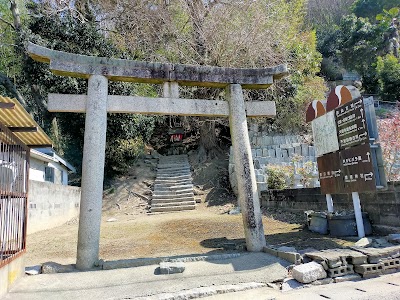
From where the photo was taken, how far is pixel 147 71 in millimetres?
6164

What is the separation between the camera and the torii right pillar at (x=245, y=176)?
5.96 m

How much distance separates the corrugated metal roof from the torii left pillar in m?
0.90

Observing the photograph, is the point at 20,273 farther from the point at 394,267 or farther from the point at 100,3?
the point at 100,3

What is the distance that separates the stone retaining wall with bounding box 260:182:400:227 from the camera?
627cm

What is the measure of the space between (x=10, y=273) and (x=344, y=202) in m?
7.49

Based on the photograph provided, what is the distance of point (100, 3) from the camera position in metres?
16.9

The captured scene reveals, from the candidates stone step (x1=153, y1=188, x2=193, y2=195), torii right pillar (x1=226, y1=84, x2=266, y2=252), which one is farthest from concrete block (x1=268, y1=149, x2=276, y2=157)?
torii right pillar (x1=226, y1=84, x2=266, y2=252)

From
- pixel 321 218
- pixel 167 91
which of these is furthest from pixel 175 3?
pixel 321 218

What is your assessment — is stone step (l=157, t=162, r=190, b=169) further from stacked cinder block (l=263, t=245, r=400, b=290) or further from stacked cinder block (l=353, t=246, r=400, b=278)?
stacked cinder block (l=353, t=246, r=400, b=278)

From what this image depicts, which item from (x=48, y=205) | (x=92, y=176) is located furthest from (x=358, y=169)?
(x=48, y=205)

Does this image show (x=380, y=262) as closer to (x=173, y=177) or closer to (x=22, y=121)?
(x=22, y=121)

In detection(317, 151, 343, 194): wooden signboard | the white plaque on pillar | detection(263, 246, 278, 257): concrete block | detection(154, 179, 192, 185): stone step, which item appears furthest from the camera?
detection(154, 179, 192, 185): stone step

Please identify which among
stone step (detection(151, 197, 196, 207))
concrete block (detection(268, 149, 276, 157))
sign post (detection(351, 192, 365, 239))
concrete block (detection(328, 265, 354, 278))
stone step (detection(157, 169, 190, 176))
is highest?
concrete block (detection(268, 149, 276, 157))

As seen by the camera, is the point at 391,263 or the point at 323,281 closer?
the point at 323,281
